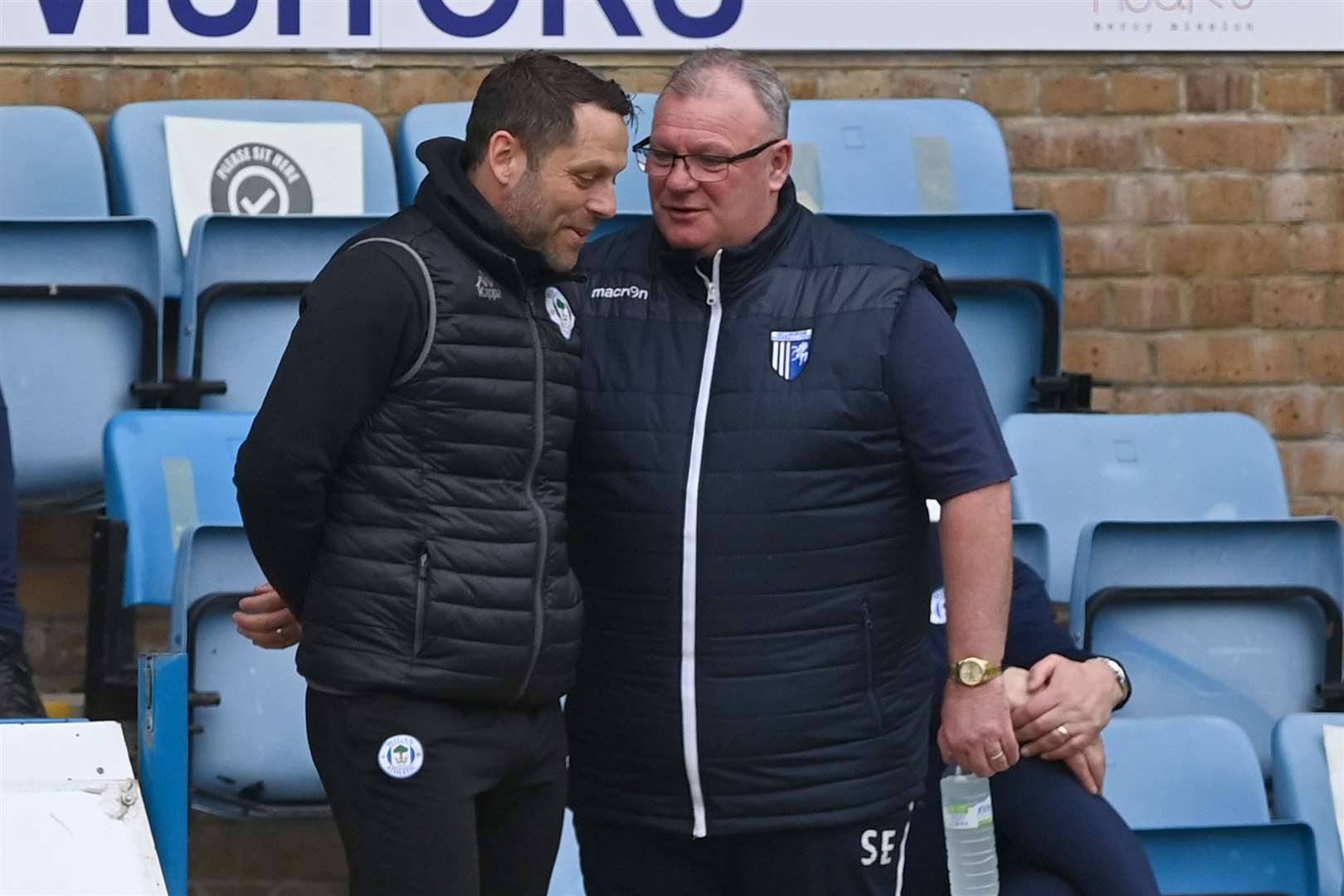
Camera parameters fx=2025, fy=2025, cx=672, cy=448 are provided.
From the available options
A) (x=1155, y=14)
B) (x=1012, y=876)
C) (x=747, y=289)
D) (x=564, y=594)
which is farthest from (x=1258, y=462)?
(x=564, y=594)

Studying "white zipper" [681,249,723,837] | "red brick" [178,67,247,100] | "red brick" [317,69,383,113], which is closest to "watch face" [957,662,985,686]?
"white zipper" [681,249,723,837]

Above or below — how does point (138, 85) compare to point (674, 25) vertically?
below

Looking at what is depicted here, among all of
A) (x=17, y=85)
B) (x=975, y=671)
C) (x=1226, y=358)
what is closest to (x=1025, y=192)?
(x=1226, y=358)

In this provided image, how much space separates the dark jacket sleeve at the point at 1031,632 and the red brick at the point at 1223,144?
7.41ft

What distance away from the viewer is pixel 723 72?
2.39 meters

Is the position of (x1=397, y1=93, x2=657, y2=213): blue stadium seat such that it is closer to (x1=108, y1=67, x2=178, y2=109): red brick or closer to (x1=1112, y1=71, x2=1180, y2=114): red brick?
(x1=108, y1=67, x2=178, y2=109): red brick

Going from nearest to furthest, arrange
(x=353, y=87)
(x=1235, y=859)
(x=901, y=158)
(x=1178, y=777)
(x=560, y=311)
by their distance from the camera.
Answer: (x=560, y=311) → (x=1235, y=859) → (x=1178, y=777) → (x=901, y=158) → (x=353, y=87)

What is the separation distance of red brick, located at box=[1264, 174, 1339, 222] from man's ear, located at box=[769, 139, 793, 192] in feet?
8.56

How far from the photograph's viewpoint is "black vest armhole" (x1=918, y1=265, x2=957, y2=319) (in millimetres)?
2367

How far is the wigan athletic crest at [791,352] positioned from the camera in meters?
2.30

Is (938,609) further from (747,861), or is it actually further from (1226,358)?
(1226,358)

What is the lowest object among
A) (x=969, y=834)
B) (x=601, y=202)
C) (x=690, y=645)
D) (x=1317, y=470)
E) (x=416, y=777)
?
(x=969, y=834)

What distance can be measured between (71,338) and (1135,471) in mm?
2045

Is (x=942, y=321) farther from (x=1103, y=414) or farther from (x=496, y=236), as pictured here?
(x=1103, y=414)
